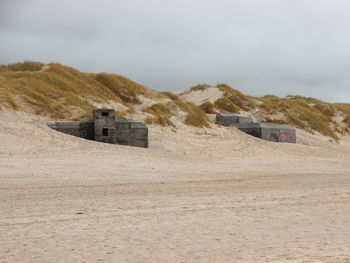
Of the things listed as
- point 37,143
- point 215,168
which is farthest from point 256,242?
point 37,143

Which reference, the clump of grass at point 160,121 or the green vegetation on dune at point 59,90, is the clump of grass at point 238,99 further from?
the clump of grass at point 160,121

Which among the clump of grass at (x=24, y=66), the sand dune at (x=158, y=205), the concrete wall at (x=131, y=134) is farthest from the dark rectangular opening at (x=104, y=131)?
the clump of grass at (x=24, y=66)

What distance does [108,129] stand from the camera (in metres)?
18.8

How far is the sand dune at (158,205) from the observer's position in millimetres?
5367

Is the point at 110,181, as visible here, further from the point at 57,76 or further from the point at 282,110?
the point at 282,110

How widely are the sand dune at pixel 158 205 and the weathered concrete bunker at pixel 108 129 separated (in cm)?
123

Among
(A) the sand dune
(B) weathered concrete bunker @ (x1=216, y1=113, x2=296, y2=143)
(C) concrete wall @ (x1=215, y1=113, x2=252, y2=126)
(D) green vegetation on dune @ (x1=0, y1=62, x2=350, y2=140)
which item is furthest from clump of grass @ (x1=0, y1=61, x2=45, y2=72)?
(A) the sand dune

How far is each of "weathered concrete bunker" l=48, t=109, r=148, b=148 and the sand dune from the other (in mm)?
1234

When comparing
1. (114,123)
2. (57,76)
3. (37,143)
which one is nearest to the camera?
(37,143)

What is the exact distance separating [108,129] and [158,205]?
36.0ft

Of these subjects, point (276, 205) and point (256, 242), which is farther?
point (276, 205)

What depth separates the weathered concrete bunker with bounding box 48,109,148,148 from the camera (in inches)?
738

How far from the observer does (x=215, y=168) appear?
48.8 ft

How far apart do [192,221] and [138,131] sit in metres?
12.4
